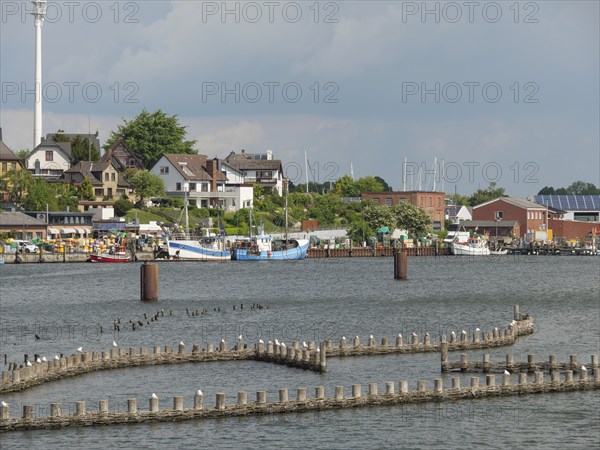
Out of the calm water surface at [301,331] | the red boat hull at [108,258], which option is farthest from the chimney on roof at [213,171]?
the red boat hull at [108,258]

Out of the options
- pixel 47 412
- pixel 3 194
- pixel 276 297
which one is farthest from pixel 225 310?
pixel 3 194

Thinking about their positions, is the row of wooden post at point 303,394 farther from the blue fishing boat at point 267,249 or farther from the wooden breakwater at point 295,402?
the blue fishing boat at point 267,249

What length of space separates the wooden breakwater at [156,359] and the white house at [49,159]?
13523 centimetres

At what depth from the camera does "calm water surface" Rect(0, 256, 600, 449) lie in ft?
152

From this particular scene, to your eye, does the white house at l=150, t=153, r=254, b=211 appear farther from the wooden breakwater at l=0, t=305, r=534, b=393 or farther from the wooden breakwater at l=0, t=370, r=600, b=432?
the wooden breakwater at l=0, t=370, r=600, b=432

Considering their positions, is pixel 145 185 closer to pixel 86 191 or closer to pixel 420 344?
pixel 86 191

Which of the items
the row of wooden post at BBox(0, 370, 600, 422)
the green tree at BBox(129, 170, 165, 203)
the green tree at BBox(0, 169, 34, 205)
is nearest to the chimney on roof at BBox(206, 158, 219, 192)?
the green tree at BBox(129, 170, 165, 203)

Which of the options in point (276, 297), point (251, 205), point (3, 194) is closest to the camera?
point (276, 297)

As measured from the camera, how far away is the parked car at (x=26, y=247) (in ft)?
522

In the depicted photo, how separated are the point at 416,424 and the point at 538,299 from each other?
6567cm

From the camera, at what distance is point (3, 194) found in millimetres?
178750

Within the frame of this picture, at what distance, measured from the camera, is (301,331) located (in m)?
80.6

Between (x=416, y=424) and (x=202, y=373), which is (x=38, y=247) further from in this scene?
(x=416, y=424)

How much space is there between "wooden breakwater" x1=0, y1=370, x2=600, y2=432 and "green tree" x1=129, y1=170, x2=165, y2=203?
13429 cm
